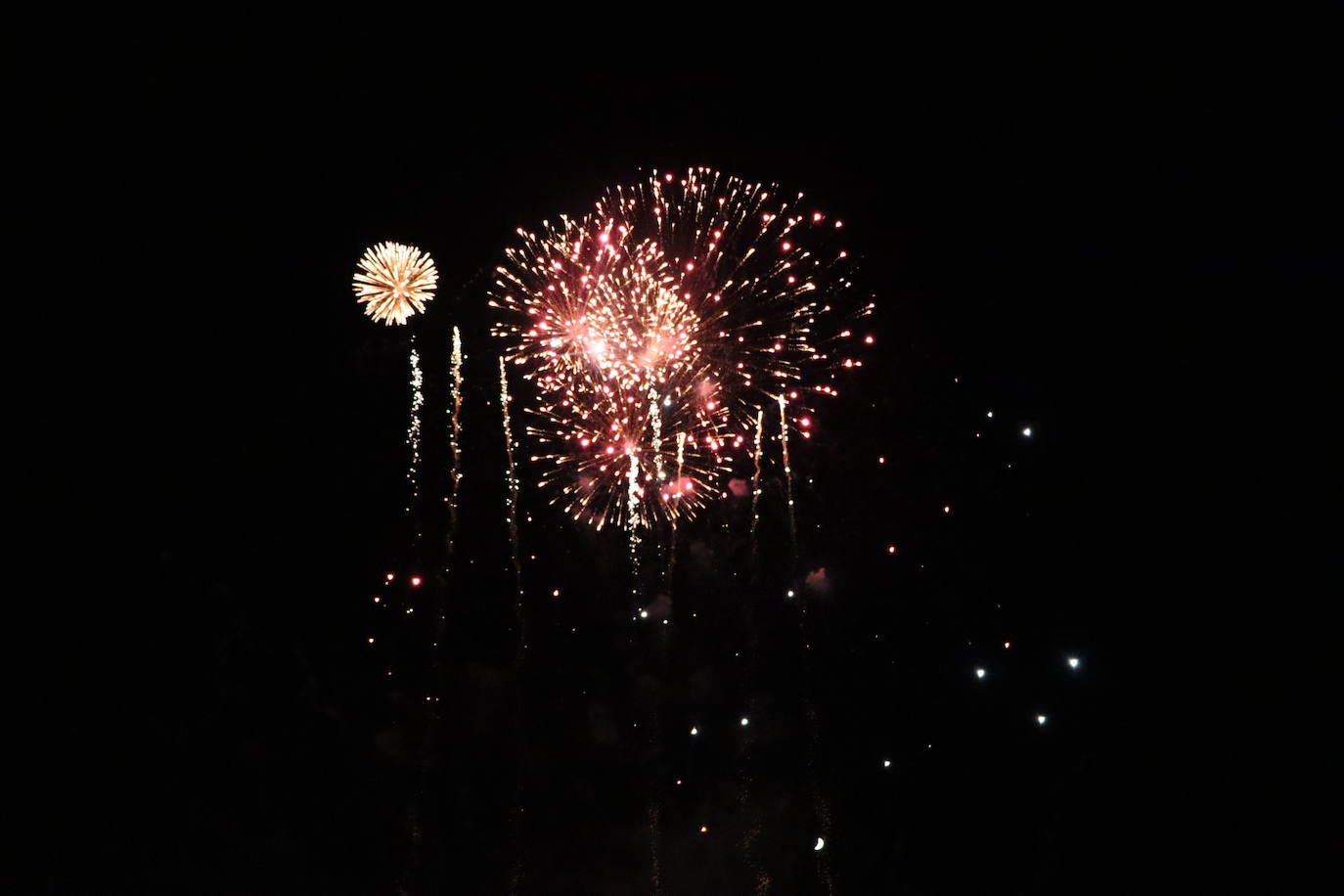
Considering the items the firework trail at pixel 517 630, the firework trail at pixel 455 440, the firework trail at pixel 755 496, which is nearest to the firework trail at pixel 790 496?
the firework trail at pixel 755 496

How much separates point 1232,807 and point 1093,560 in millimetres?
1416

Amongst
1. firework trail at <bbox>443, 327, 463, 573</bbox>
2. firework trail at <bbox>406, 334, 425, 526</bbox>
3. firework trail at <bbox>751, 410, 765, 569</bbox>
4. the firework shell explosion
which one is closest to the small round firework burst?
the firework shell explosion

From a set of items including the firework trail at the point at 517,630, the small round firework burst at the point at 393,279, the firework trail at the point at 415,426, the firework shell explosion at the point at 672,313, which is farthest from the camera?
the firework trail at the point at 415,426

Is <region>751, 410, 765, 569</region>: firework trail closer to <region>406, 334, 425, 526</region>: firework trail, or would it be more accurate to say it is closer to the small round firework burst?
<region>406, 334, 425, 526</region>: firework trail

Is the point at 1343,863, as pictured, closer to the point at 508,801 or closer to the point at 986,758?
the point at 986,758

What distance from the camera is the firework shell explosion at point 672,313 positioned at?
395 cm

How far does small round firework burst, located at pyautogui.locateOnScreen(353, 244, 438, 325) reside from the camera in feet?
12.5

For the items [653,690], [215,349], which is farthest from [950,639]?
[215,349]

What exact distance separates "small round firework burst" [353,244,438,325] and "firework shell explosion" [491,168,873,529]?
0.43 meters

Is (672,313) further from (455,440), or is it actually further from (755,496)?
(455,440)

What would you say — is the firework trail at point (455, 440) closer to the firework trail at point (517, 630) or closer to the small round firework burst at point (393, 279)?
the firework trail at point (517, 630)

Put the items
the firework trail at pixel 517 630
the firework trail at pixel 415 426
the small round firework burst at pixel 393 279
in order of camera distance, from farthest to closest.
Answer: the firework trail at pixel 415 426, the firework trail at pixel 517 630, the small round firework burst at pixel 393 279

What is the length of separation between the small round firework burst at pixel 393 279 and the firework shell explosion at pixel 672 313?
0.43 m

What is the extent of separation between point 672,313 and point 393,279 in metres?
1.38
